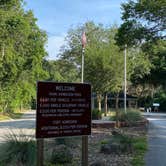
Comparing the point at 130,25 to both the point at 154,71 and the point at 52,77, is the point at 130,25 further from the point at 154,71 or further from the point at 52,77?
the point at 52,77

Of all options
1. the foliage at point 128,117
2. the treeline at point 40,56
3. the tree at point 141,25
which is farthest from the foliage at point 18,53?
the tree at point 141,25

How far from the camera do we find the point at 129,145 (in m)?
17.4

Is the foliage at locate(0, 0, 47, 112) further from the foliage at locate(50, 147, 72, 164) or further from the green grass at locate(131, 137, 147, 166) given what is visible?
the foliage at locate(50, 147, 72, 164)

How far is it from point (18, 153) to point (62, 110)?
3.00 m

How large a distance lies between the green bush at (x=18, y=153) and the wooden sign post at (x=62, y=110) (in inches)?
88.9

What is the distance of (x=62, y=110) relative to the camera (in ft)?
31.7

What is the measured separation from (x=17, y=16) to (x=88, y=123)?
137 feet

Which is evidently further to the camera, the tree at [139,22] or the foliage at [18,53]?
the foliage at [18,53]

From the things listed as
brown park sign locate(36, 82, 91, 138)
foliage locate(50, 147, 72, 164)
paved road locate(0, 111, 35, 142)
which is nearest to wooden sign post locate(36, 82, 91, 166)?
brown park sign locate(36, 82, 91, 138)

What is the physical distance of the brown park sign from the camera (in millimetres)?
9367

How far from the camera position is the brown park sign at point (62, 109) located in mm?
9367

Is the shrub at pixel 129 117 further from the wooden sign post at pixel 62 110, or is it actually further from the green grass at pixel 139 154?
the wooden sign post at pixel 62 110

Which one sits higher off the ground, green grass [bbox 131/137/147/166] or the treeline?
A: the treeline

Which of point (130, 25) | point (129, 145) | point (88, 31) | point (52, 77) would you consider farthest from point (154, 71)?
point (129, 145)
